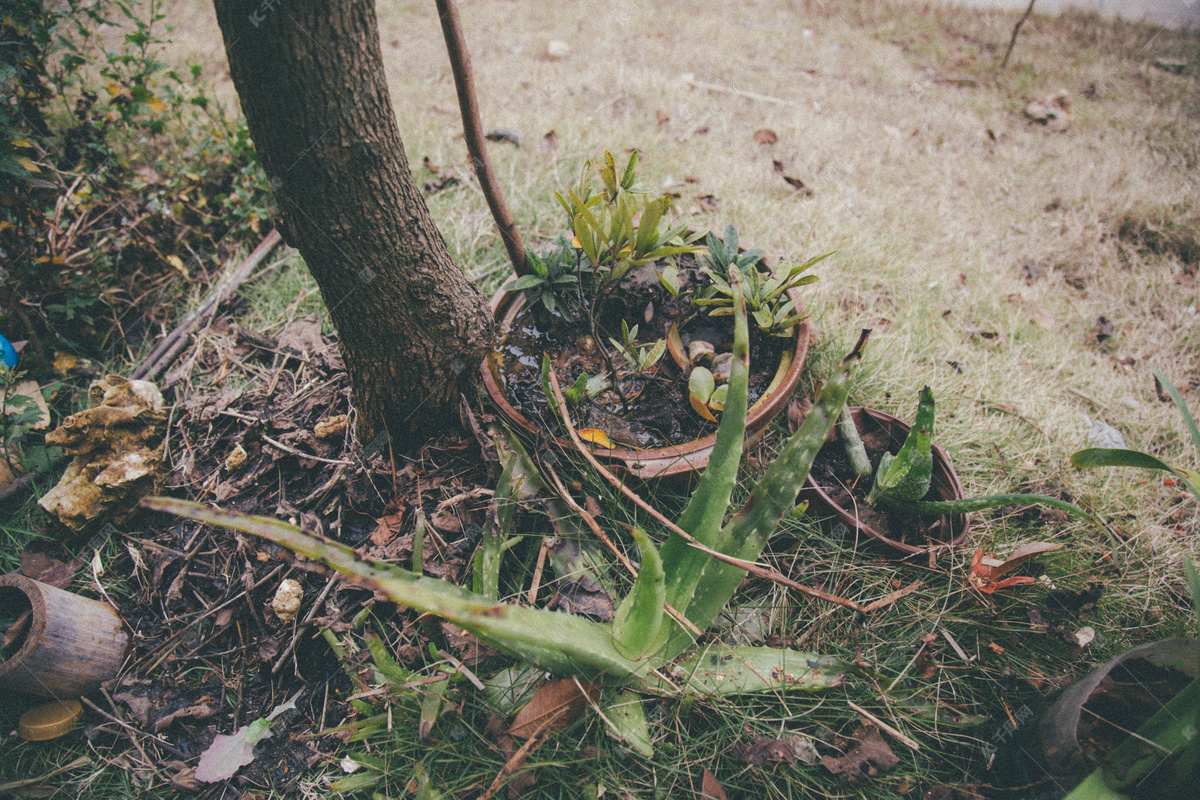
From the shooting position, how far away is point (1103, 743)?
1.05 m

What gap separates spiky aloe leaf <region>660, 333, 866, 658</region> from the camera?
3.12 ft

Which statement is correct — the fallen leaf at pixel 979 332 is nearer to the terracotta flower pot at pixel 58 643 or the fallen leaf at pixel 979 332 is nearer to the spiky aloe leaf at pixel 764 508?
the spiky aloe leaf at pixel 764 508

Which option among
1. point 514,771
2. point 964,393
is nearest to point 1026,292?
point 964,393

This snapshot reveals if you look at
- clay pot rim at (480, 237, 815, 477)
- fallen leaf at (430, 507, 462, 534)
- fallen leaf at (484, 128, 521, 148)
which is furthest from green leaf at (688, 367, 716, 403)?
fallen leaf at (484, 128, 521, 148)

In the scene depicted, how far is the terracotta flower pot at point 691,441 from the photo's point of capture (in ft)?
4.16

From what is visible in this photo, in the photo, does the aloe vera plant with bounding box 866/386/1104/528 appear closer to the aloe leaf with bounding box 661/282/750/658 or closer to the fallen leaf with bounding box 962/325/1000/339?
the aloe leaf with bounding box 661/282/750/658

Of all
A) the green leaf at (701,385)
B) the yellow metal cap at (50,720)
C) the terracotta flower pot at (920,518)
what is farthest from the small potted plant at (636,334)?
the yellow metal cap at (50,720)

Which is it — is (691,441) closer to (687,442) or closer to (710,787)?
(687,442)

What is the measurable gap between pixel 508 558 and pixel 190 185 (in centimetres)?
218

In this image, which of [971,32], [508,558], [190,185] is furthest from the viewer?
[971,32]

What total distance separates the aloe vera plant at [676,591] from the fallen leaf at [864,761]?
0.14 m

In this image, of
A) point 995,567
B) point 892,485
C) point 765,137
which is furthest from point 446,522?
point 765,137

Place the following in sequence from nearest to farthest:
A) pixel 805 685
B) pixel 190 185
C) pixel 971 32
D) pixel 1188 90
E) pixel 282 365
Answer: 1. pixel 805 685
2. pixel 282 365
3. pixel 190 185
4. pixel 1188 90
5. pixel 971 32

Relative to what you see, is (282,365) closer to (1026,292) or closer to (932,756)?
(932,756)
